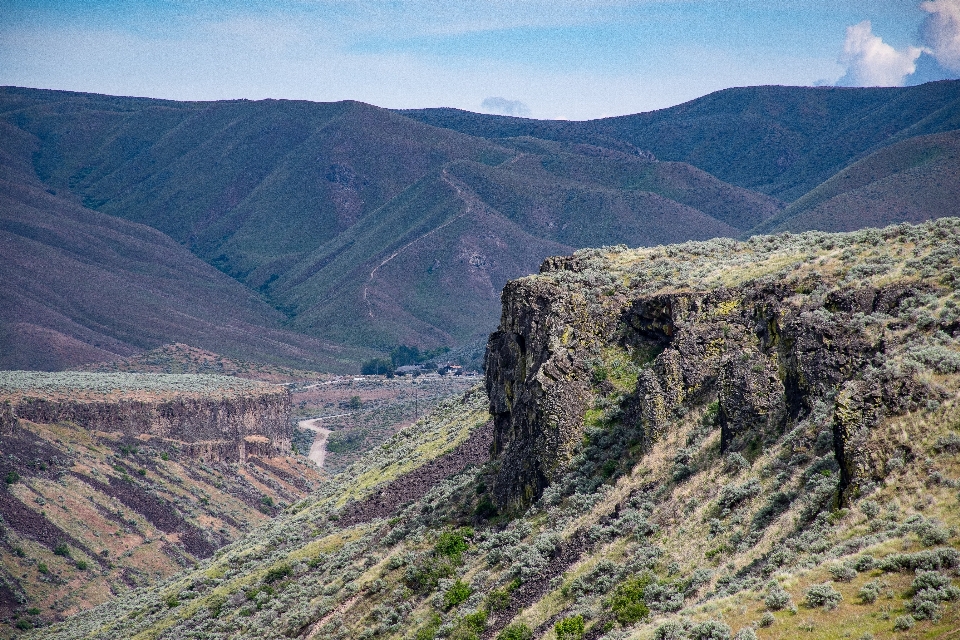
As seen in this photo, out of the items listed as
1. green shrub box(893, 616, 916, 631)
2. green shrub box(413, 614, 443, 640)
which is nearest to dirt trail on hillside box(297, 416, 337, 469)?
green shrub box(413, 614, 443, 640)

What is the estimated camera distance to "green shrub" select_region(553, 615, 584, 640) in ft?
75.7

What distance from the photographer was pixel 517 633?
25.2 metres

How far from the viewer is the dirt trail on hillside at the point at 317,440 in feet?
400

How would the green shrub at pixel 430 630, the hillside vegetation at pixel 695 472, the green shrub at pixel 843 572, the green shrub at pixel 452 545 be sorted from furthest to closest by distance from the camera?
the green shrub at pixel 452 545 < the green shrub at pixel 430 630 < the hillside vegetation at pixel 695 472 < the green shrub at pixel 843 572

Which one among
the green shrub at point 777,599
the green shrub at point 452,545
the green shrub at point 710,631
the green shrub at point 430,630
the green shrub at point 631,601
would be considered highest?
the green shrub at point 777,599

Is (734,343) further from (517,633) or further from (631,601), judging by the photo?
(517,633)

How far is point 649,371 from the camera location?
29797mm

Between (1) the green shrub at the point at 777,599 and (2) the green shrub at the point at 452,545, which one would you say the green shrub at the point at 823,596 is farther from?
(2) the green shrub at the point at 452,545

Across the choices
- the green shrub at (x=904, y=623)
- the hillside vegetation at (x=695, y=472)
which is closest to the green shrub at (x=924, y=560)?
the hillside vegetation at (x=695, y=472)

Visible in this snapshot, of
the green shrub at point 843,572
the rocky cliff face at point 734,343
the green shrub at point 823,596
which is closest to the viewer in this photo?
the green shrub at point 823,596

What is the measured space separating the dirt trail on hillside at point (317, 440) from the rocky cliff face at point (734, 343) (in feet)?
273

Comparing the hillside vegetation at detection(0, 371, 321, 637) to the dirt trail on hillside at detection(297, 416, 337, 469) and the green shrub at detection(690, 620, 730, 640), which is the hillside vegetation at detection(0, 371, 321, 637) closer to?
the dirt trail on hillside at detection(297, 416, 337, 469)

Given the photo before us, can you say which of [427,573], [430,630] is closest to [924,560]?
[430,630]

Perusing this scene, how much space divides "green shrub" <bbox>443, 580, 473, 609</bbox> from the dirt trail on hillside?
8699 centimetres
